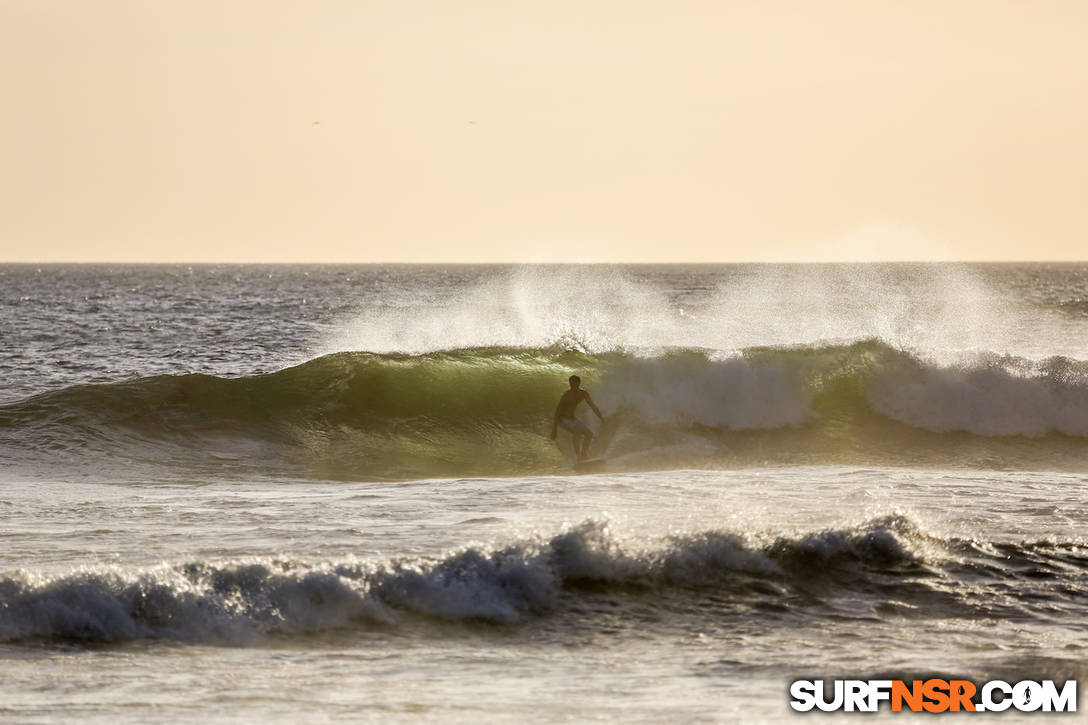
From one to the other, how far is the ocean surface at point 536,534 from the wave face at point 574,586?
0.09 feet

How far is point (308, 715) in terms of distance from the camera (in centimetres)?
696

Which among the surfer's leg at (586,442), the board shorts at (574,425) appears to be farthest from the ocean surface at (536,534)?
the board shorts at (574,425)

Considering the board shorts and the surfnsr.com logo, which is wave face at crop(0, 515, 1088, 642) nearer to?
the surfnsr.com logo

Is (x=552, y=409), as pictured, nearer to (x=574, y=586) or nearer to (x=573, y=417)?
(x=573, y=417)

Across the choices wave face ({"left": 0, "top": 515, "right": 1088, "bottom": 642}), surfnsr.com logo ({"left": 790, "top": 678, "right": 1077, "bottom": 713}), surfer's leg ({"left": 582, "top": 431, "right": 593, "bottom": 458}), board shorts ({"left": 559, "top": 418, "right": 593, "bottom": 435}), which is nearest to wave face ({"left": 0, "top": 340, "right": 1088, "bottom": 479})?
surfer's leg ({"left": 582, "top": 431, "right": 593, "bottom": 458})

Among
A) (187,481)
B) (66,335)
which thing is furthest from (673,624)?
(66,335)

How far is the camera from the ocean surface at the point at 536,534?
25.7 ft

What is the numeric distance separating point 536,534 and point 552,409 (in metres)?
11.7

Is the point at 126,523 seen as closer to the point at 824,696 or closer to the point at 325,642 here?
the point at 325,642

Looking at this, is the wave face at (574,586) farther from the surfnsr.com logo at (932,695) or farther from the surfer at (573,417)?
the surfer at (573,417)

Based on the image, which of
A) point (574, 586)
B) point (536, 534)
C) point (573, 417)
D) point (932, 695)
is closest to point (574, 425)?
point (573, 417)

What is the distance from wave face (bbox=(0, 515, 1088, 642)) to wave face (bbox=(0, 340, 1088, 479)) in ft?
23.6

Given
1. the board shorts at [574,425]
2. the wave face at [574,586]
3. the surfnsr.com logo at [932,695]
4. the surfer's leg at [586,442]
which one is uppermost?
the board shorts at [574,425]

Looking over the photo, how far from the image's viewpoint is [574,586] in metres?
10.0
